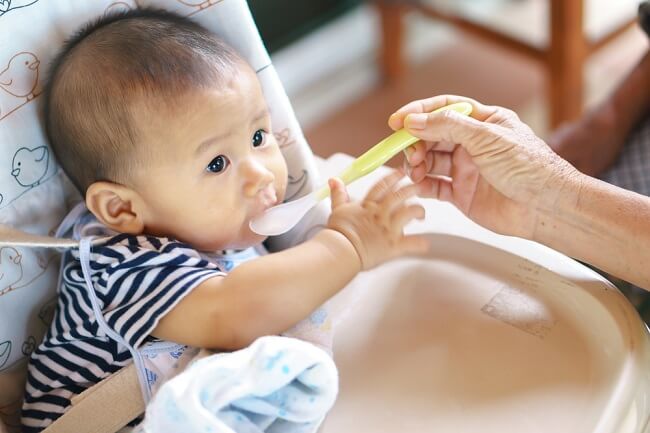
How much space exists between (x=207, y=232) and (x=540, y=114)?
1326 millimetres

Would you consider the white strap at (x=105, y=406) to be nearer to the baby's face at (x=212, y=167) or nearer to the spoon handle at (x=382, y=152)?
the baby's face at (x=212, y=167)

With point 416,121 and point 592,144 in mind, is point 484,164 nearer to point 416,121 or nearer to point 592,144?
point 416,121

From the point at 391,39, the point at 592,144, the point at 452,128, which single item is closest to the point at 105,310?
the point at 452,128

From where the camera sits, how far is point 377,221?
2.51ft

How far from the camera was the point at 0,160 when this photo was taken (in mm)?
734

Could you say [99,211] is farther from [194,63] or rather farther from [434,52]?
[434,52]

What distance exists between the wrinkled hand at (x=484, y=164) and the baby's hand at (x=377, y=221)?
63 mm

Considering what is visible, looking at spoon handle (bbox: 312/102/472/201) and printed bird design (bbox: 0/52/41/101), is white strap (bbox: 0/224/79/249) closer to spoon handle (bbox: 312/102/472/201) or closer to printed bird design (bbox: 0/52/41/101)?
printed bird design (bbox: 0/52/41/101)

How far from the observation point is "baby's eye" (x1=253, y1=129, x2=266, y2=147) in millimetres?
792

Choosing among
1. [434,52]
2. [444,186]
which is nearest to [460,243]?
[444,186]

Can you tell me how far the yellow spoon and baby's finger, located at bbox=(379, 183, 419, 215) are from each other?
0.10 feet

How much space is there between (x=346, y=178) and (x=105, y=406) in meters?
0.31

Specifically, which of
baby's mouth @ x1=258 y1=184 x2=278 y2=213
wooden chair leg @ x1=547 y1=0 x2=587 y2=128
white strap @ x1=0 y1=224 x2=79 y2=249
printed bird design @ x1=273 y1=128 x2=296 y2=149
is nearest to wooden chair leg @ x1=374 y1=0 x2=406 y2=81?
wooden chair leg @ x1=547 y1=0 x2=587 y2=128

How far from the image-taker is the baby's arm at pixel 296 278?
708mm
